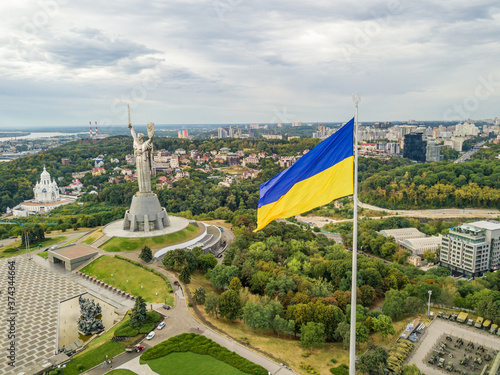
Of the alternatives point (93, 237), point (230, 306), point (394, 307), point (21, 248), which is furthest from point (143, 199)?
point (394, 307)

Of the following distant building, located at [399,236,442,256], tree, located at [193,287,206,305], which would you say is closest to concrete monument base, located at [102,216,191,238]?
tree, located at [193,287,206,305]

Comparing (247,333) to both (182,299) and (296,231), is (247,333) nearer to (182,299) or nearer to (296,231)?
(182,299)

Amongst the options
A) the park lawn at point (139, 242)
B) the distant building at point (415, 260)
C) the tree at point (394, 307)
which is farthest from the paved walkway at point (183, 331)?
the distant building at point (415, 260)

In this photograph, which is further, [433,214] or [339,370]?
[433,214]

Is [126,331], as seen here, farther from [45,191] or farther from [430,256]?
[45,191]

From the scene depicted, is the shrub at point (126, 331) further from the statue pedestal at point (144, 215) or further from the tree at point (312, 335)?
the statue pedestal at point (144, 215)

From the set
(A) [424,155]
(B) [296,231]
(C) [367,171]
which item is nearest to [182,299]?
(B) [296,231]

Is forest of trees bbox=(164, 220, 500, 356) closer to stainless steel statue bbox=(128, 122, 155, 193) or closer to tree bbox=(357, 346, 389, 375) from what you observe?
tree bbox=(357, 346, 389, 375)
